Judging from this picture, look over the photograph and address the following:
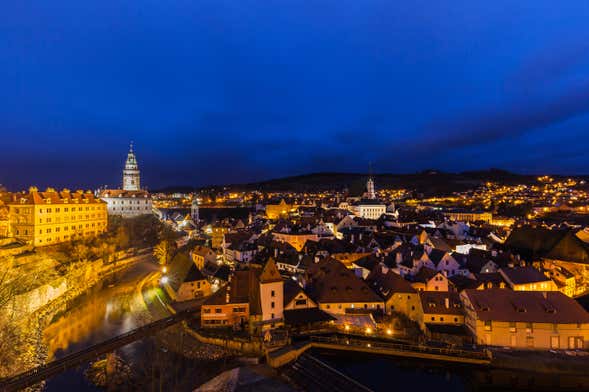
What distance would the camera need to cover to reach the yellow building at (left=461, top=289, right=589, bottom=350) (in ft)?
69.0

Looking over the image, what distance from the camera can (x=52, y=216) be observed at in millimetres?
42156

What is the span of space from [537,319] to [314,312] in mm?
13945

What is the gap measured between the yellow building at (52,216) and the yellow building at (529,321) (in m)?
45.0

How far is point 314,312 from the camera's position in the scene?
80.3ft

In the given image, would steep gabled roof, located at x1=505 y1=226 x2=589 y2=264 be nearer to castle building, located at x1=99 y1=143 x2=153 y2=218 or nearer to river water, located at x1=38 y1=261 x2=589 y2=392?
river water, located at x1=38 y1=261 x2=589 y2=392

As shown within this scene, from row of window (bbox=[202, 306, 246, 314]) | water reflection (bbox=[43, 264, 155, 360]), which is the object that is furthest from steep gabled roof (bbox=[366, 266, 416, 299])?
water reflection (bbox=[43, 264, 155, 360])

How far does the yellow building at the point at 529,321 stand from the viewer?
21031mm

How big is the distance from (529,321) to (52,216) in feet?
161

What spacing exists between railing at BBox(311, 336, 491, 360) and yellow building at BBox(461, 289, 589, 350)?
1.28 m

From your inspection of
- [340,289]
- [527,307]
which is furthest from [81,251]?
[527,307]

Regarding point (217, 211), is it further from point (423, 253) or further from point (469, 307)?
point (469, 307)

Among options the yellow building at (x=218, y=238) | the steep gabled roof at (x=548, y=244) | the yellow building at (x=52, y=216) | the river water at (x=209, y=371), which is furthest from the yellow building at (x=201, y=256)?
the steep gabled roof at (x=548, y=244)

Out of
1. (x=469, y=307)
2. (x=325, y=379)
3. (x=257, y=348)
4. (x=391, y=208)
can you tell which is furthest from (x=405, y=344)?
(x=391, y=208)

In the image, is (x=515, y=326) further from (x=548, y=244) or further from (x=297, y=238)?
(x=297, y=238)
